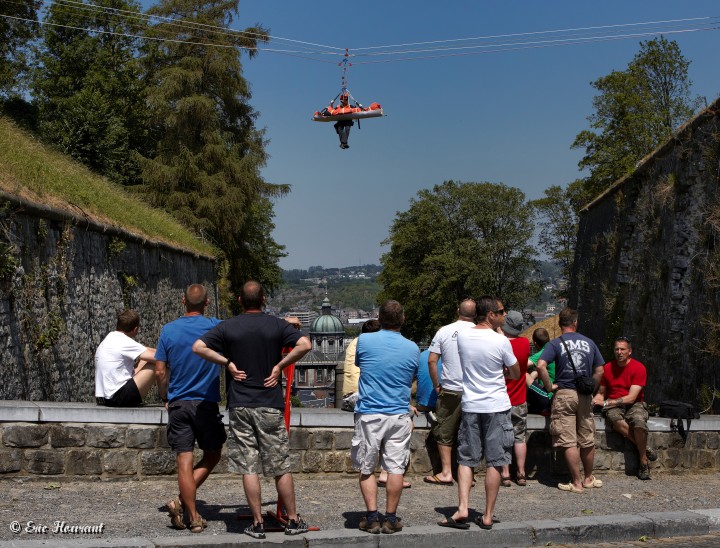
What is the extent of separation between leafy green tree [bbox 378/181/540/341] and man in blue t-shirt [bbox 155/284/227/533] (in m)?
51.7

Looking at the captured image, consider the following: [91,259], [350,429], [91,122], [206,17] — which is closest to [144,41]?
[206,17]

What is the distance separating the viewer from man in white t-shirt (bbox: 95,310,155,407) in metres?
8.33

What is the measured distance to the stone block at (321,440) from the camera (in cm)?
872

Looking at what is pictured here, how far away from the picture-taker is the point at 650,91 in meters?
40.4

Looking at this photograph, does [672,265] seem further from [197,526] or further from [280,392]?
[197,526]

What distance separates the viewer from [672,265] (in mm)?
18109

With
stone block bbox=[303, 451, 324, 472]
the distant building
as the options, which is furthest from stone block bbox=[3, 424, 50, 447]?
the distant building

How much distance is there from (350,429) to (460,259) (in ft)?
166

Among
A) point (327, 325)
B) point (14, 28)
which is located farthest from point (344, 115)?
point (327, 325)

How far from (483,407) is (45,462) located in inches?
152

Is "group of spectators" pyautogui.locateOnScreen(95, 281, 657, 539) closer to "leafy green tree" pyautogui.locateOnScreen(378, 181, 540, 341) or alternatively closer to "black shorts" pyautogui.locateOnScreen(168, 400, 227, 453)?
"black shorts" pyautogui.locateOnScreen(168, 400, 227, 453)

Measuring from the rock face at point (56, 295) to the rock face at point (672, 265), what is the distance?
10.4 m

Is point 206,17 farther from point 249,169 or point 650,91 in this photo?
point 650,91

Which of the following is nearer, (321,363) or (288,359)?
(288,359)
